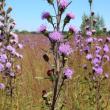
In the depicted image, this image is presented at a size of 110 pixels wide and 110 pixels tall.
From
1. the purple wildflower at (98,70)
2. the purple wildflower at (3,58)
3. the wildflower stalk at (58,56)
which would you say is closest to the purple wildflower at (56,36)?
the wildflower stalk at (58,56)

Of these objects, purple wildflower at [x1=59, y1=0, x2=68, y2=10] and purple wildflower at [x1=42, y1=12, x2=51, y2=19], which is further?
purple wildflower at [x1=42, y1=12, x2=51, y2=19]

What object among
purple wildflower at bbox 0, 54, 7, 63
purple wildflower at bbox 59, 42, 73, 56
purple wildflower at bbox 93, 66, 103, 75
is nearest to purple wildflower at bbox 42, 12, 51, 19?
purple wildflower at bbox 59, 42, 73, 56

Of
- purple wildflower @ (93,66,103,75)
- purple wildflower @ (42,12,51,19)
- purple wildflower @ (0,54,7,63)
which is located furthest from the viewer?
purple wildflower @ (0,54,7,63)

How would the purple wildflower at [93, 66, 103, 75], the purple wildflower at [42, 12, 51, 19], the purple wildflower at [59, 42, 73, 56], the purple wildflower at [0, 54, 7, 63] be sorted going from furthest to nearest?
the purple wildflower at [0, 54, 7, 63] → the purple wildflower at [93, 66, 103, 75] → the purple wildflower at [42, 12, 51, 19] → the purple wildflower at [59, 42, 73, 56]

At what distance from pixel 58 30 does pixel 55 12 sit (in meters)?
0.17

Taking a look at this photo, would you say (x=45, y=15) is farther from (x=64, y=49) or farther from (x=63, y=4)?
(x=64, y=49)

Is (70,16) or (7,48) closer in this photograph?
(70,16)

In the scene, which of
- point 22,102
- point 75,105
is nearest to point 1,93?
point 22,102

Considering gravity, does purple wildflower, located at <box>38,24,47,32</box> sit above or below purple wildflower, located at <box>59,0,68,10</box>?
below

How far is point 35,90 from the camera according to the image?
16.9ft

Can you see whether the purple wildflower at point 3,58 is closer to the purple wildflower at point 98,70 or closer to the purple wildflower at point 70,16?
the purple wildflower at point 98,70

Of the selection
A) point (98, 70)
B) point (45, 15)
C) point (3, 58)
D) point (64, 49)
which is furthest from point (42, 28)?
point (3, 58)

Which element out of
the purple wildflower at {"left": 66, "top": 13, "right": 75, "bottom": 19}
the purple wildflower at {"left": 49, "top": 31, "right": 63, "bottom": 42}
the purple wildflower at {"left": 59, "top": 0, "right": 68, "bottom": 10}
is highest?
the purple wildflower at {"left": 59, "top": 0, "right": 68, "bottom": 10}

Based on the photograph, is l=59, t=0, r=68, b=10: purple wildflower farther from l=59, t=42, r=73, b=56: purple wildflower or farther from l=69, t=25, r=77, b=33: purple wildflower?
l=59, t=42, r=73, b=56: purple wildflower
